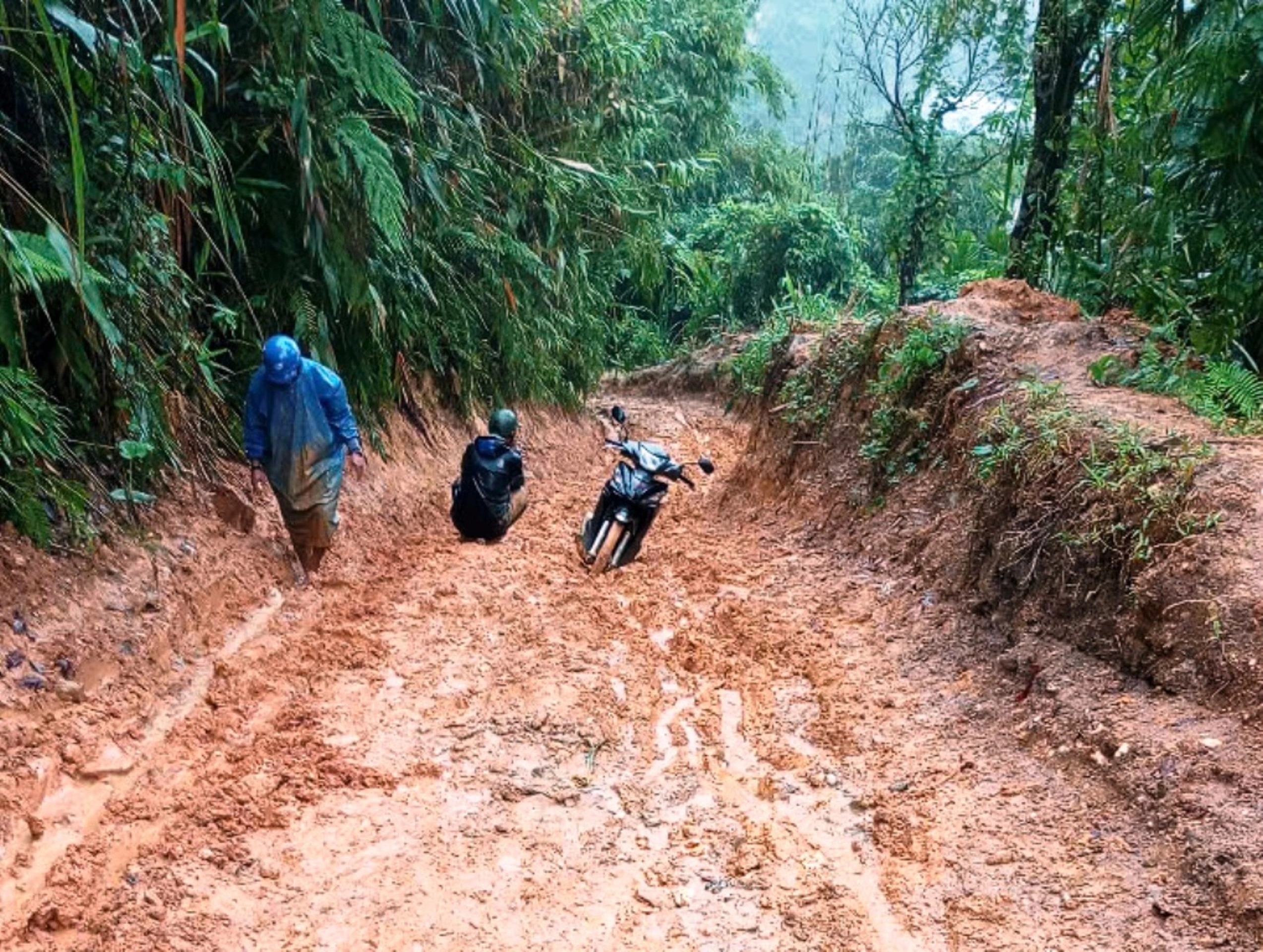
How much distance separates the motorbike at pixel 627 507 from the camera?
19.5 ft

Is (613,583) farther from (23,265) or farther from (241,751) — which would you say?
(23,265)

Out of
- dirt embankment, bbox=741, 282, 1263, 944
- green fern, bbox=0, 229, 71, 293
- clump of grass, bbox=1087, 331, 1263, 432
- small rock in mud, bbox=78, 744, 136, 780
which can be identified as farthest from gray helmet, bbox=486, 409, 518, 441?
clump of grass, bbox=1087, 331, 1263, 432

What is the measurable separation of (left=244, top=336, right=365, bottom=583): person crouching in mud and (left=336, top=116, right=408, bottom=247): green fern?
40.6 inches

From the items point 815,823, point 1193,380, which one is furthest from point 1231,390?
point 815,823

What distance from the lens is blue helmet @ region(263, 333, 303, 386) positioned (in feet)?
14.7

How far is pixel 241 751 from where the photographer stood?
3.34 m

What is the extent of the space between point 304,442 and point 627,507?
2.14 metres

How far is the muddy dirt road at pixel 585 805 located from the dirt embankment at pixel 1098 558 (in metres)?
0.16

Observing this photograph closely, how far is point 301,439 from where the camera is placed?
Answer: 187 inches

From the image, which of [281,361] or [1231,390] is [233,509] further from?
[1231,390]

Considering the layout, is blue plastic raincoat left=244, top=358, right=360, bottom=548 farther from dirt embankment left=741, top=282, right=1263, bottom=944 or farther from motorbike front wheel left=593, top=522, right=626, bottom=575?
dirt embankment left=741, top=282, right=1263, bottom=944

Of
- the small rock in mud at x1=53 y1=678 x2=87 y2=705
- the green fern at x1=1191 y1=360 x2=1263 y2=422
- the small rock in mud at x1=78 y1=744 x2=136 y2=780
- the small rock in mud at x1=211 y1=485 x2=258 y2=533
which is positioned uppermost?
the green fern at x1=1191 y1=360 x2=1263 y2=422

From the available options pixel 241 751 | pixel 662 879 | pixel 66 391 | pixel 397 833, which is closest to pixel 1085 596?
pixel 662 879

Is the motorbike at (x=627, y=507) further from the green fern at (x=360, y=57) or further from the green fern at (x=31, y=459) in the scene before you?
the green fern at (x=31, y=459)
